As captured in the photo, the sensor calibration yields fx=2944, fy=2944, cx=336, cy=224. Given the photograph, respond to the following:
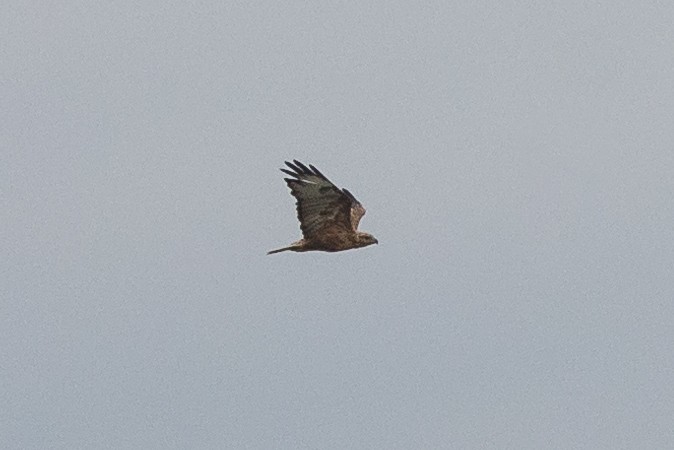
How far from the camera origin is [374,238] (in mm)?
55188

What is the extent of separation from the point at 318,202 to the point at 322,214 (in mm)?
318

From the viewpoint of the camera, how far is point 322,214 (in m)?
54.1

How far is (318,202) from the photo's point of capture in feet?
177

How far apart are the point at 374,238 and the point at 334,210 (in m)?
1.42

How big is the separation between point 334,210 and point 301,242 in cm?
94

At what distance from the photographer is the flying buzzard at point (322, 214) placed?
53188mm

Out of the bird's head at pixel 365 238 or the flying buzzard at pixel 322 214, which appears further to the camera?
the bird's head at pixel 365 238

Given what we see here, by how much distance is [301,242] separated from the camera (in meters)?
54.5

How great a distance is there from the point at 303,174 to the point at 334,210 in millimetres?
1338

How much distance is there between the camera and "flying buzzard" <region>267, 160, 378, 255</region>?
53188 millimetres

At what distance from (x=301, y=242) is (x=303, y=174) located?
74.6 inches

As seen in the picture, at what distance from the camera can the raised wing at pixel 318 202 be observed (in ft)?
174

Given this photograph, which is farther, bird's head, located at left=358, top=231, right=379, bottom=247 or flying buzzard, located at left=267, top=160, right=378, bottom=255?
bird's head, located at left=358, top=231, right=379, bottom=247

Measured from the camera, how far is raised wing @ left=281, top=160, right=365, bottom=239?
53.1 m
